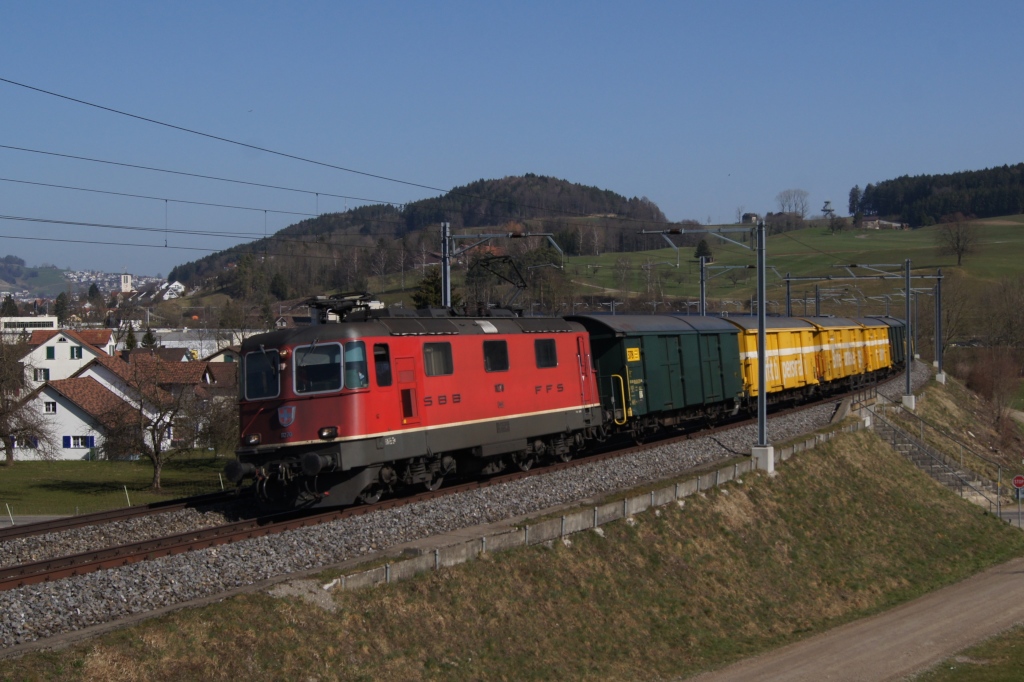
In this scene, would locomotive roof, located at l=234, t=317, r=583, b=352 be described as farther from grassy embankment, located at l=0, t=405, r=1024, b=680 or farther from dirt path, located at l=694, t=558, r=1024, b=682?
dirt path, located at l=694, t=558, r=1024, b=682

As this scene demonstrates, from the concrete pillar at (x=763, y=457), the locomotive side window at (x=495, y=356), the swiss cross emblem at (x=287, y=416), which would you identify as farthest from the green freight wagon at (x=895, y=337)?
the swiss cross emblem at (x=287, y=416)

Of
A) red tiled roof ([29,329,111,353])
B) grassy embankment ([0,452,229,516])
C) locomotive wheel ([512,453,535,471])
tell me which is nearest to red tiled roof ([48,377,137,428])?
grassy embankment ([0,452,229,516])

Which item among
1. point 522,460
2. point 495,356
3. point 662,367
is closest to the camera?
point 495,356

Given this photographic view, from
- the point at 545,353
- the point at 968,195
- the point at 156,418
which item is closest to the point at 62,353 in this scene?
the point at 156,418

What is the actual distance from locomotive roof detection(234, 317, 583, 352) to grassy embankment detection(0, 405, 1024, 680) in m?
4.73

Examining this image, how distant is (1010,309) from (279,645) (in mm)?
93214

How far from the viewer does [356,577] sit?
43.3ft

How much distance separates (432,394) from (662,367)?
11099mm

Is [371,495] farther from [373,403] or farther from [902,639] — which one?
[902,639]

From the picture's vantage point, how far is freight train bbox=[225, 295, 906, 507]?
56.6 feet

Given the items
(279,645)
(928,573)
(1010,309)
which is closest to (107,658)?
(279,645)

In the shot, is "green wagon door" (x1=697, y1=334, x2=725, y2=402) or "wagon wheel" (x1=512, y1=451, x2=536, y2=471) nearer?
"wagon wheel" (x1=512, y1=451, x2=536, y2=471)

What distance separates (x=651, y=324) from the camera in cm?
2845

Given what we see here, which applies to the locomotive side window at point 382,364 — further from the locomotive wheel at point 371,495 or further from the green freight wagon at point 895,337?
the green freight wagon at point 895,337
